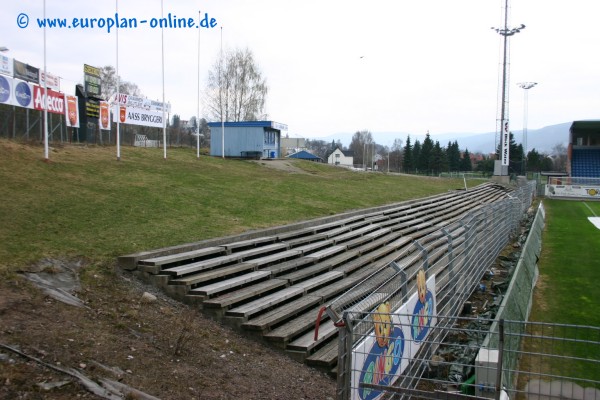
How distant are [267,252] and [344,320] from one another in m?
6.38

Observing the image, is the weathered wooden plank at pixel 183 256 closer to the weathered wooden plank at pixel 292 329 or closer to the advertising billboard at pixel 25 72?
the weathered wooden plank at pixel 292 329

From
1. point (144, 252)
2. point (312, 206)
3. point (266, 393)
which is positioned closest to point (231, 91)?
point (312, 206)

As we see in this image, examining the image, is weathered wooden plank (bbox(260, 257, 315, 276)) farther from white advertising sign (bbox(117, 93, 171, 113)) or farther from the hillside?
white advertising sign (bbox(117, 93, 171, 113))

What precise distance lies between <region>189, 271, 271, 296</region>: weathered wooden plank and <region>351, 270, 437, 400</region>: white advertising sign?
3188 millimetres

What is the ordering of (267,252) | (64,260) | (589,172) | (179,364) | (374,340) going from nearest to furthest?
(374,340) → (179,364) → (64,260) → (267,252) → (589,172)

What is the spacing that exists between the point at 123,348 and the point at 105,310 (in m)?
1.12

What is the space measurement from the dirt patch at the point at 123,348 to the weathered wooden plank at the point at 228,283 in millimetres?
360

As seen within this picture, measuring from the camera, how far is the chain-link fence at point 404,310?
474 centimetres

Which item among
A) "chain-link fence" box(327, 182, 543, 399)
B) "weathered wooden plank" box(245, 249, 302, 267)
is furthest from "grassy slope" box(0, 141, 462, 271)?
"chain-link fence" box(327, 182, 543, 399)

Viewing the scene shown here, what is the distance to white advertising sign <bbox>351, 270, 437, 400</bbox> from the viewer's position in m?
4.82

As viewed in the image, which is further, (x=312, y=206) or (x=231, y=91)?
(x=231, y=91)

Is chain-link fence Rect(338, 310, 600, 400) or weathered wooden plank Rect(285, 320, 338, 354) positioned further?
weathered wooden plank Rect(285, 320, 338, 354)

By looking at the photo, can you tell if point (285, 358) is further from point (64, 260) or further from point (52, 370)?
point (64, 260)

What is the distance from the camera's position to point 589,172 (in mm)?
64000
